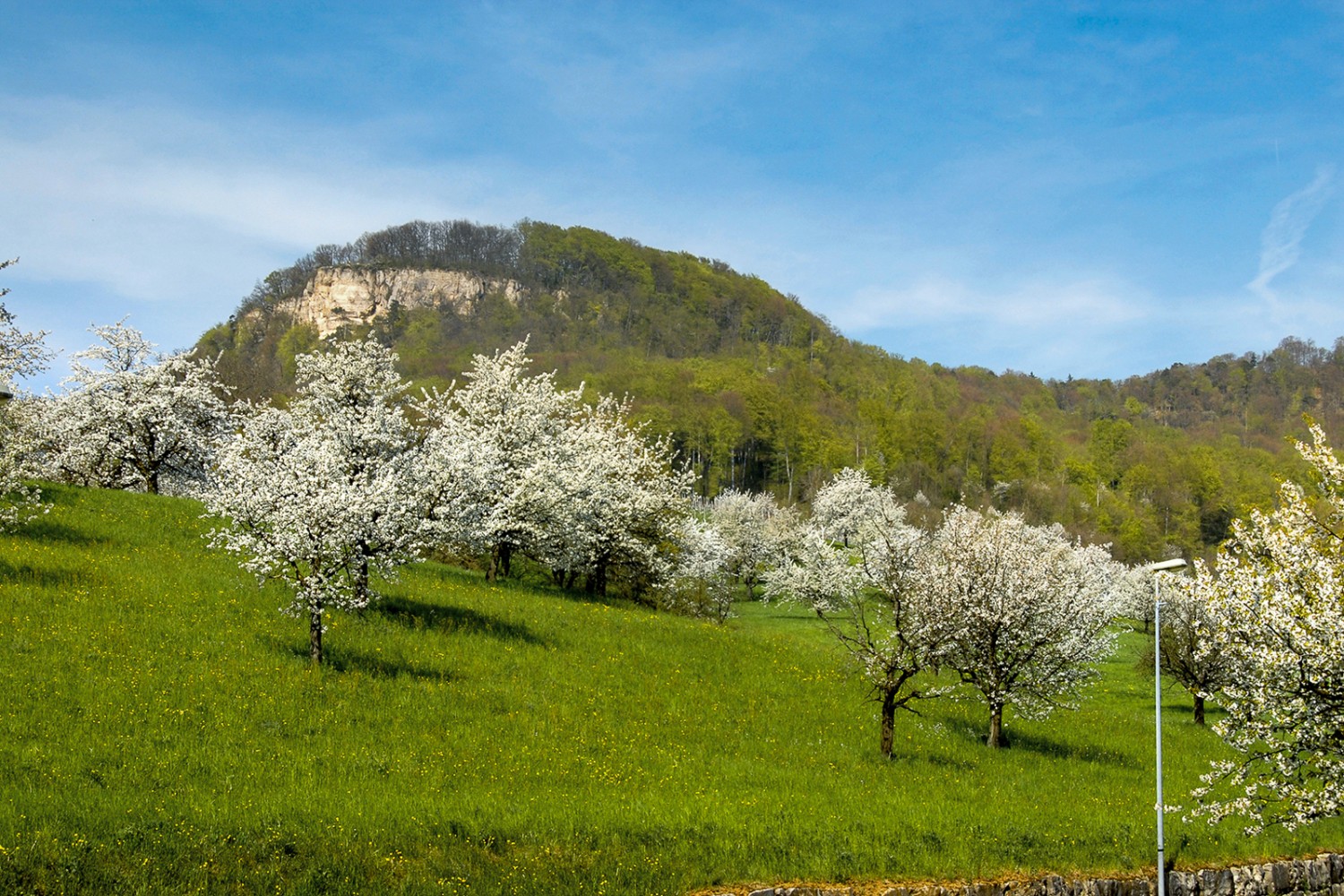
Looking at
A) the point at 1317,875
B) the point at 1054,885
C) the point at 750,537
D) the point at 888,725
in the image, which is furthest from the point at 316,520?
the point at 750,537

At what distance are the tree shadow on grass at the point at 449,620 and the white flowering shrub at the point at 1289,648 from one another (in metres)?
16.7

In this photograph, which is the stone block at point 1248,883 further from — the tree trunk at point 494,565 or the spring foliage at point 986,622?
the tree trunk at point 494,565

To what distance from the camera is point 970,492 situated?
137 metres

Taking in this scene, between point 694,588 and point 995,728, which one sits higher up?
point 694,588

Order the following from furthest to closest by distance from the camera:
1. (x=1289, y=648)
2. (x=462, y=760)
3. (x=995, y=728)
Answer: (x=995, y=728)
(x=462, y=760)
(x=1289, y=648)

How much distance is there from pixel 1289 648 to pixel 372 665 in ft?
60.4

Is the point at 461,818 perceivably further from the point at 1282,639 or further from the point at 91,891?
the point at 1282,639

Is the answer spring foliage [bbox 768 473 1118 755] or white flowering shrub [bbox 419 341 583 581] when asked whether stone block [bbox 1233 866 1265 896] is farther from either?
white flowering shrub [bbox 419 341 583 581]

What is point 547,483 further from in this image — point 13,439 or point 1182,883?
point 1182,883

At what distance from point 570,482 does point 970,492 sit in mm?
109274

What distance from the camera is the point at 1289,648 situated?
16.5 metres

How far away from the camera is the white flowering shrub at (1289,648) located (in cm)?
1622

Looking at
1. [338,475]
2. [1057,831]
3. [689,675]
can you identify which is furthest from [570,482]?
[1057,831]

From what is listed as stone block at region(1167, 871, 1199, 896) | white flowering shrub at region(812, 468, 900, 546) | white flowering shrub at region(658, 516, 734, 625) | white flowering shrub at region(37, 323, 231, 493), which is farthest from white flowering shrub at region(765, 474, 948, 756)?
white flowering shrub at region(37, 323, 231, 493)
